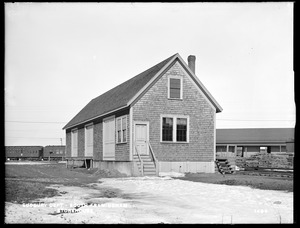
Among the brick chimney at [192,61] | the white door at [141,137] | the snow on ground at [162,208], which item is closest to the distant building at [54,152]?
the brick chimney at [192,61]

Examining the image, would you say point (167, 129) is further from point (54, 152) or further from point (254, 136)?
point (54, 152)

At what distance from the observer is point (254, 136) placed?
5447 cm

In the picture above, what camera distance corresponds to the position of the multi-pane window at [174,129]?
2211cm

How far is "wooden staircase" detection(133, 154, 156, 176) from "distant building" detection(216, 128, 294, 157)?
31.2 m

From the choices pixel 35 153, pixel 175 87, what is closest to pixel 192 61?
pixel 175 87

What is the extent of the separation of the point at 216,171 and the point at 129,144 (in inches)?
277

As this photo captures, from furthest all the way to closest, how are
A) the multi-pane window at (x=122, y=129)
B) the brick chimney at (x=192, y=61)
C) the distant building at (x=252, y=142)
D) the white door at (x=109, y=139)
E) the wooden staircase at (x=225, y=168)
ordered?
1. the distant building at (x=252, y=142)
2. the brick chimney at (x=192, y=61)
3. the wooden staircase at (x=225, y=168)
4. the white door at (x=109, y=139)
5. the multi-pane window at (x=122, y=129)

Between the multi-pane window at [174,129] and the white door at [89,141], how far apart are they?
8.60m

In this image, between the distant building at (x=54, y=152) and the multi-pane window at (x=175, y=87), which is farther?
the distant building at (x=54, y=152)

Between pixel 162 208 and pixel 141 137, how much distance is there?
12729 millimetres

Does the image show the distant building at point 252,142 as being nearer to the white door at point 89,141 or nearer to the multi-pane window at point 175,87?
the white door at point 89,141
